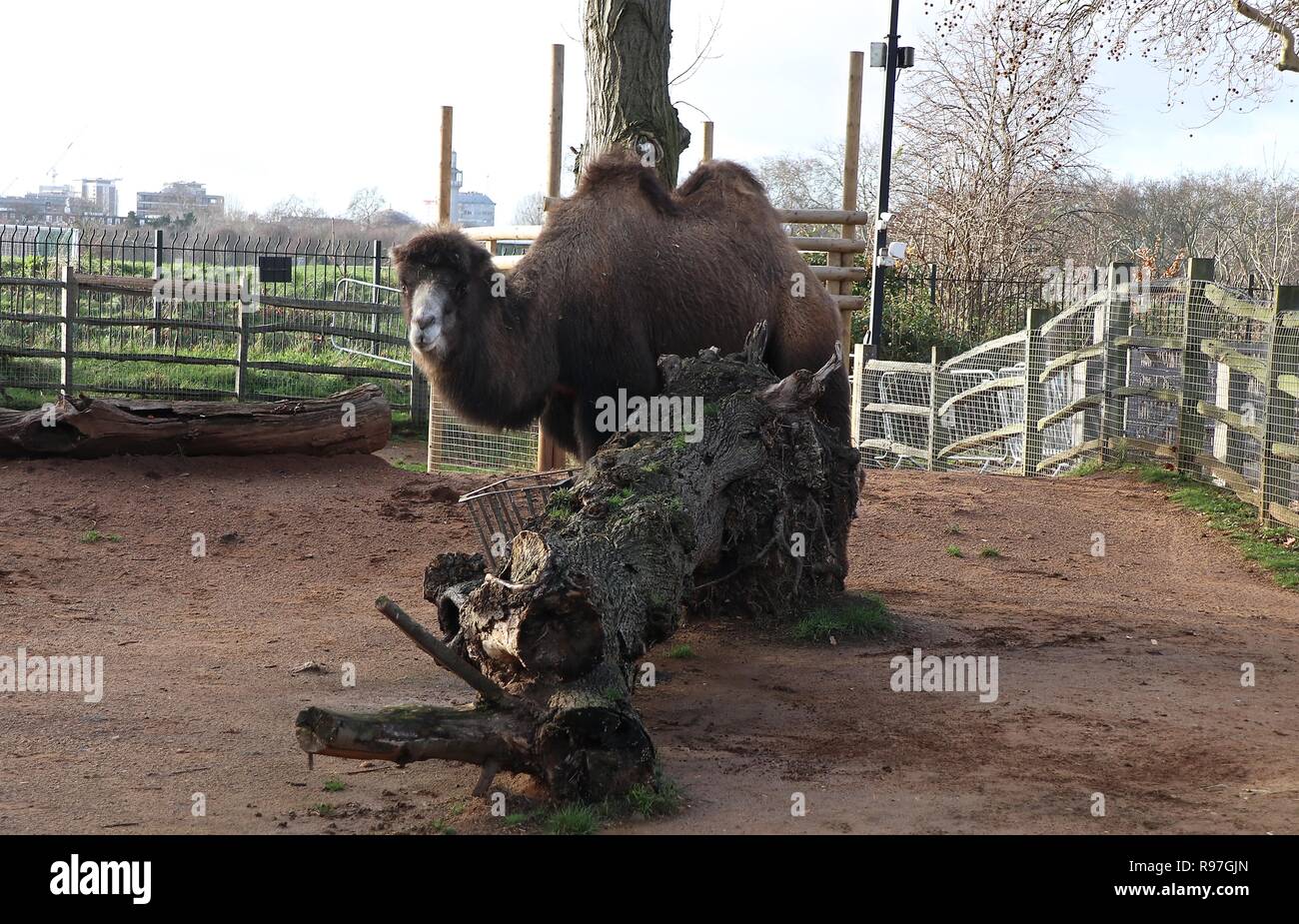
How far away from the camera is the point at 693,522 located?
6.04m

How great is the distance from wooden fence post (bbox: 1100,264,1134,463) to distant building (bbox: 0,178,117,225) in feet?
153

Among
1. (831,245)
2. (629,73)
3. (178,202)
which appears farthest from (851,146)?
(178,202)

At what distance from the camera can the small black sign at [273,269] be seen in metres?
18.4

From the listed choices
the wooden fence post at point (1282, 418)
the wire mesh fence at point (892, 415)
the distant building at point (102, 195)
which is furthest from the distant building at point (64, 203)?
the wooden fence post at point (1282, 418)

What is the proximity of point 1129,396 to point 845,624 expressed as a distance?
22.9 feet

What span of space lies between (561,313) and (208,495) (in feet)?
14.3

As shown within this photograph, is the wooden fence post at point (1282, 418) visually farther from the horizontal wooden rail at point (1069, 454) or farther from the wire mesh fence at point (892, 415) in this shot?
the wire mesh fence at point (892, 415)

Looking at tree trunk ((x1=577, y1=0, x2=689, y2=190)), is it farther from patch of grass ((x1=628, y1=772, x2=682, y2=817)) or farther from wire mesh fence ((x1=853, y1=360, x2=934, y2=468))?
wire mesh fence ((x1=853, y1=360, x2=934, y2=468))

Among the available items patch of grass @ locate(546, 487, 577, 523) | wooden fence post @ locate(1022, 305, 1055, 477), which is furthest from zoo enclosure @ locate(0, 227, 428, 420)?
Answer: patch of grass @ locate(546, 487, 577, 523)

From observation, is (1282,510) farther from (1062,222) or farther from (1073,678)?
(1062,222)

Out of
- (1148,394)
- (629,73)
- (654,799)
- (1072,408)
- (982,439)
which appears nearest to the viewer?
(654,799)

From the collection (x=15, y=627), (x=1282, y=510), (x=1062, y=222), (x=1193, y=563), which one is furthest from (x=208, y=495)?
(x=1062, y=222)

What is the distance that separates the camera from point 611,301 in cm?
795

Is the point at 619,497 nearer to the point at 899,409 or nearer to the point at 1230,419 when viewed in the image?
the point at 1230,419
